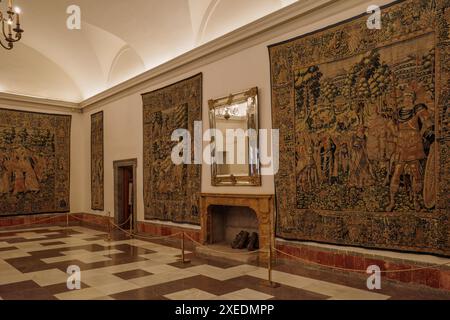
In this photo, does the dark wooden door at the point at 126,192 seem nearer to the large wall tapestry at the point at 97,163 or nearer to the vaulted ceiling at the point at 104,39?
the large wall tapestry at the point at 97,163

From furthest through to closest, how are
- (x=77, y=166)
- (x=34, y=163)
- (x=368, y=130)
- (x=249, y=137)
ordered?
(x=77, y=166), (x=34, y=163), (x=249, y=137), (x=368, y=130)

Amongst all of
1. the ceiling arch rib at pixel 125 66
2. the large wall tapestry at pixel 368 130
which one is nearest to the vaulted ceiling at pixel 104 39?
the ceiling arch rib at pixel 125 66

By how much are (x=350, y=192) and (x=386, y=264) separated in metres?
1.30

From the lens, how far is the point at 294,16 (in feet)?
25.3

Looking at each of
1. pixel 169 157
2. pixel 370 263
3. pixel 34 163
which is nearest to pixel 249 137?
pixel 169 157

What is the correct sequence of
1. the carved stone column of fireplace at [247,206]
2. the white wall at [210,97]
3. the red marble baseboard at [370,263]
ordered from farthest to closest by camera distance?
the white wall at [210,97] → the carved stone column of fireplace at [247,206] → the red marble baseboard at [370,263]

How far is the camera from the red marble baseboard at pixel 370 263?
573 centimetres

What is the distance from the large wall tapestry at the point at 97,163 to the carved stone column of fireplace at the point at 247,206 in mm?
6744

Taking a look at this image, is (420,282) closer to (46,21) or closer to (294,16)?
(294,16)

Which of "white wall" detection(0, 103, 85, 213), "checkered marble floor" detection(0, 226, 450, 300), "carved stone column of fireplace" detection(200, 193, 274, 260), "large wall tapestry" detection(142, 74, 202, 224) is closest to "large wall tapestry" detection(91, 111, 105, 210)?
"white wall" detection(0, 103, 85, 213)

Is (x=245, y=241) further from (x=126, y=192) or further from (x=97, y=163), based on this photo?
(x=97, y=163)

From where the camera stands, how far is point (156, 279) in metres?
6.79

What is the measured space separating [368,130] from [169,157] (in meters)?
6.15

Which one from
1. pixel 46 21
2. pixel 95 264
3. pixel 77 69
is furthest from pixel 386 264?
pixel 77 69
